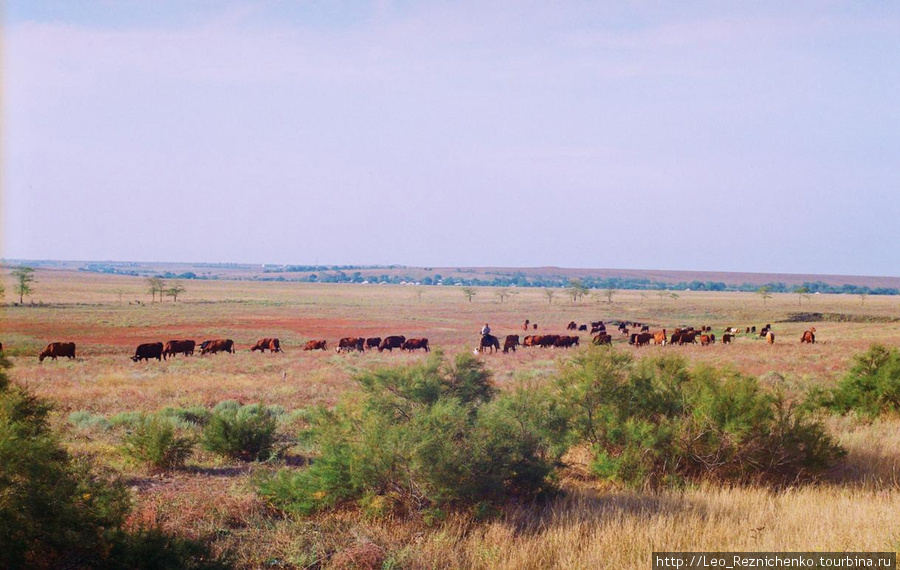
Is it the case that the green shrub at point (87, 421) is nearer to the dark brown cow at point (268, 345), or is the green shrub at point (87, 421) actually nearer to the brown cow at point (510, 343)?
the dark brown cow at point (268, 345)

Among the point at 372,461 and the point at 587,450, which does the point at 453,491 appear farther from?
the point at 587,450

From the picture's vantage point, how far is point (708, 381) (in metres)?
9.33

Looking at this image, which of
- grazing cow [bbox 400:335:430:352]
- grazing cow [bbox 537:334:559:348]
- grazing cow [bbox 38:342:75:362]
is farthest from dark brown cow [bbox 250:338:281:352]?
grazing cow [bbox 537:334:559:348]

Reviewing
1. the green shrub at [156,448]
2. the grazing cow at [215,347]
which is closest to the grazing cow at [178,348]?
the grazing cow at [215,347]

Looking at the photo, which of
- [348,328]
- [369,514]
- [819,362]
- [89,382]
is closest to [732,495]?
[369,514]

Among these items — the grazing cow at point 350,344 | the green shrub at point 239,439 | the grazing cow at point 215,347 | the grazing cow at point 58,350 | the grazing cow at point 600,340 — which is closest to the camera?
the green shrub at point 239,439

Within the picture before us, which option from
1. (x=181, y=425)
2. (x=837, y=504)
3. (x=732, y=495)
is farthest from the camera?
(x=181, y=425)

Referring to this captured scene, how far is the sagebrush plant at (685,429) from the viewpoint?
8328 mm

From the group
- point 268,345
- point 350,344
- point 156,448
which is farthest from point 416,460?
point 350,344

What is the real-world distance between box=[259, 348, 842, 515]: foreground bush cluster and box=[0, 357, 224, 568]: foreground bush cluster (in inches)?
70.1

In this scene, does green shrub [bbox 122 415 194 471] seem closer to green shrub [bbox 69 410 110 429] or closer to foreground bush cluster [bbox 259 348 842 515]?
foreground bush cluster [bbox 259 348 842 515]

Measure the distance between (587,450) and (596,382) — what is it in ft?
3.08

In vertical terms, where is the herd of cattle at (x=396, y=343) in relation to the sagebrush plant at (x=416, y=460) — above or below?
below

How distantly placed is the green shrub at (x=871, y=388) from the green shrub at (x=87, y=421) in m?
13.9
